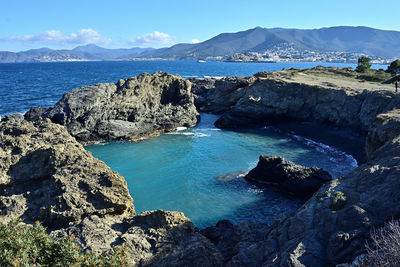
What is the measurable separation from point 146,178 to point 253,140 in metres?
16.7

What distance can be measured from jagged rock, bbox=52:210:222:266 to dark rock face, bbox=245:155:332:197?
12.5 metres

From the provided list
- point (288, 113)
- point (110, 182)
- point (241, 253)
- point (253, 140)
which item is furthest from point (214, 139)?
point (241, 253)

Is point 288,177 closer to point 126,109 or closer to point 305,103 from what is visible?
point 305,103

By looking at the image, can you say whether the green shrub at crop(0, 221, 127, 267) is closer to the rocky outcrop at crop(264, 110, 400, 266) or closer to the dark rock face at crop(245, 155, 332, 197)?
the rocky outcrop at crop(264, 110, 400, 266)

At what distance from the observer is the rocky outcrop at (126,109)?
1439 inches

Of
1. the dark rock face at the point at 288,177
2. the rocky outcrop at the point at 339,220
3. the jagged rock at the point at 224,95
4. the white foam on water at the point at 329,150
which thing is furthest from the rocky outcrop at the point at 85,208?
the jagged rock at the point at 224,95

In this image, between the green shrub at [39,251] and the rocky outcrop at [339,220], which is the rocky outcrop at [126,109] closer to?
the green shrub at [39,251]

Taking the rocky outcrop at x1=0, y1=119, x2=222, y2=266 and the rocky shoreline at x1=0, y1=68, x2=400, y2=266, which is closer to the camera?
the rocky shoreline at x1=0, y1=68, x2=400, y2=266

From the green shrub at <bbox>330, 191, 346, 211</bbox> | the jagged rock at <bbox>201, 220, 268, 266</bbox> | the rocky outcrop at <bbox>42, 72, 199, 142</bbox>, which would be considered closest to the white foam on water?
the rocky outcrop at <bbox>42, 72, 199, 142</bbox>

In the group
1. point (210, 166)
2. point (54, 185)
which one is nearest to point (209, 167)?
point (210, 166)

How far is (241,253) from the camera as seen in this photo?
1089 cm

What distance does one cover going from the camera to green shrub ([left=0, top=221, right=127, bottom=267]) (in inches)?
297

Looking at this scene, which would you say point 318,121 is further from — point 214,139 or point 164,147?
point 164,147

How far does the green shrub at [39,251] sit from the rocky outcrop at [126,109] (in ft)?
92.9
